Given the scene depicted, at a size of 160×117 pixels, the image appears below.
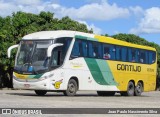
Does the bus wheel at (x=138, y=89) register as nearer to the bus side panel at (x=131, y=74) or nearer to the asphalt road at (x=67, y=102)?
the bus side panel at (x=131, y=74)

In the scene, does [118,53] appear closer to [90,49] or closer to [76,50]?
[90,49]

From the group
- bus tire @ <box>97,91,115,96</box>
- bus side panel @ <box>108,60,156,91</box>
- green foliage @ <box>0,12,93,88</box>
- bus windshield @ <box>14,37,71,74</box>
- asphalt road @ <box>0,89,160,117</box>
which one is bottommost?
bus tire @ <box>97,91,115,96</box>

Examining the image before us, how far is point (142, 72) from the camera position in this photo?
1249 inches

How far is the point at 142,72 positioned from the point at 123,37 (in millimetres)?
34144

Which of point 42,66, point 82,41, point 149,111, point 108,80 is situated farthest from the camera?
point 108,80

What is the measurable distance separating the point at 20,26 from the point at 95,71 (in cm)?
1357

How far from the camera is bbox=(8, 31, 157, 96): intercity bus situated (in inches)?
952

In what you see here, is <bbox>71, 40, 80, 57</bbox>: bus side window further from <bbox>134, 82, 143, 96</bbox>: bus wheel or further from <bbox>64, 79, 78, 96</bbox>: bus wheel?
<bbox>134, 82, 143, 96</bbox>: bus wheel

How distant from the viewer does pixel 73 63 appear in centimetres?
2533

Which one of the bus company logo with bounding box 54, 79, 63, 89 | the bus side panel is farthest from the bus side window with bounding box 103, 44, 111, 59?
the bus company logo with bounding box 54, 79, 63, 89

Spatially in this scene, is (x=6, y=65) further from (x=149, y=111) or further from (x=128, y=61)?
(x=149, y=111)

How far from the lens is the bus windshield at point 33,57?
24.1 m

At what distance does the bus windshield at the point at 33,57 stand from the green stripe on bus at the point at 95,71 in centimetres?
292

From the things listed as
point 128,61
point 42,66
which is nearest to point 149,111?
point 42,66
